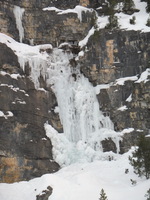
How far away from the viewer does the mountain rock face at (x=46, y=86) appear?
3070cm

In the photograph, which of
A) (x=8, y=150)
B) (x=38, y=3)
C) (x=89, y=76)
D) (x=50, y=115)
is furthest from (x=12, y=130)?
(x=38, y=3)

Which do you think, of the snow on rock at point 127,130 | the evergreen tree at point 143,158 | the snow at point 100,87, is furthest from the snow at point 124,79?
the evergreen tree at point 143,158

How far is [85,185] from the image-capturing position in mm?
26375

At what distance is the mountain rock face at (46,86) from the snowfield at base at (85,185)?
257 cm

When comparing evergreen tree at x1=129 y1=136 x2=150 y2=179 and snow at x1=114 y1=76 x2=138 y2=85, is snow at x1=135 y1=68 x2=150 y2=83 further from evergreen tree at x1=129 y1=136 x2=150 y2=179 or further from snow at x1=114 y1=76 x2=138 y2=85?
evergreen tree at x1=129 y1=136 x2=150 y2=179

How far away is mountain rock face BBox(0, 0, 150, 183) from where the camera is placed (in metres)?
30.7

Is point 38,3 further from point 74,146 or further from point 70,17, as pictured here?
point 74,146

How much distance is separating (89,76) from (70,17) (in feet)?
21.3

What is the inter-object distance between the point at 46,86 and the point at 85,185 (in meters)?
11.2

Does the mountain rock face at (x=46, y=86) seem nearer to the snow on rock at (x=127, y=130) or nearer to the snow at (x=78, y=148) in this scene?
the snow on rock at (x=127, y=130)

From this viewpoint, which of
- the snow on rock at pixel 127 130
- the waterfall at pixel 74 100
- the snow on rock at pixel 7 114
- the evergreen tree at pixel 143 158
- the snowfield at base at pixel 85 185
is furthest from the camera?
the waterfall at pixel 74 100

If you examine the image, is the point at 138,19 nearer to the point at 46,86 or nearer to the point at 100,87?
the point at 100,87

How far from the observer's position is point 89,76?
35281 mm

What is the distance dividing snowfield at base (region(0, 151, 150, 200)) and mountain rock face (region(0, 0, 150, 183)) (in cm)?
257
